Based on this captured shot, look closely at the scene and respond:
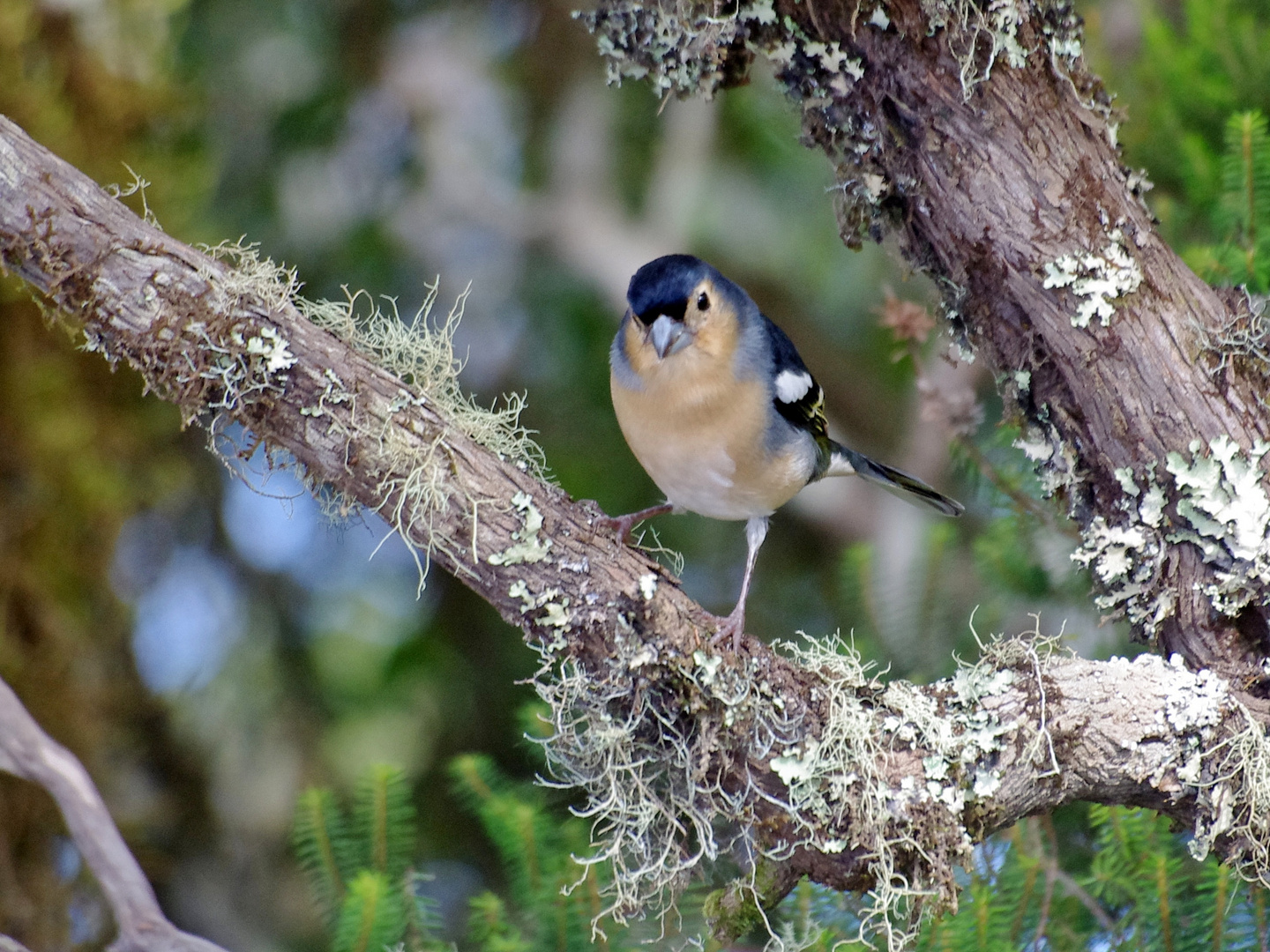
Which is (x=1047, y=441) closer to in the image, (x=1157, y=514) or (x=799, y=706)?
(x=1157, y=514)

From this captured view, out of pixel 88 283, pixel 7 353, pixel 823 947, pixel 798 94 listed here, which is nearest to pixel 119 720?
pixel 7 353

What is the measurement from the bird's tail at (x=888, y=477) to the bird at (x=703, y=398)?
38cm

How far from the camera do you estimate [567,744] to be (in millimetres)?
1939

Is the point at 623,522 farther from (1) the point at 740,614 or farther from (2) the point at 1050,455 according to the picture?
(2) the point at 1050,455

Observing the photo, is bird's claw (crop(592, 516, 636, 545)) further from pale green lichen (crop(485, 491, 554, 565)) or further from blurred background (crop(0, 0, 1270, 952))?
blurred background (crop(0, 0, 1270, 952))

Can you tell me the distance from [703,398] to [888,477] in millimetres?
777

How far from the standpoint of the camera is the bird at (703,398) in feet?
7.83

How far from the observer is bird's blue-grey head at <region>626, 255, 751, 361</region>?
92.9 inches

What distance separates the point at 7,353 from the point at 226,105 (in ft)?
5.19

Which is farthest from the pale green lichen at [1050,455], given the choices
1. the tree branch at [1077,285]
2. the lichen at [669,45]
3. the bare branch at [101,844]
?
the bare branch at [101,844]

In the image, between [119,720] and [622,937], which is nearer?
[622,937]

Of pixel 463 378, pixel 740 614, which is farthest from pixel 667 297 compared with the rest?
pixel 463 378

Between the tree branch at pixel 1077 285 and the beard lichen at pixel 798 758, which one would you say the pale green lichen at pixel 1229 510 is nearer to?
the tree branch at pixel 1077 285

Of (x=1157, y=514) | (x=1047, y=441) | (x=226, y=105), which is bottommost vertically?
(x=1157, y=514)
